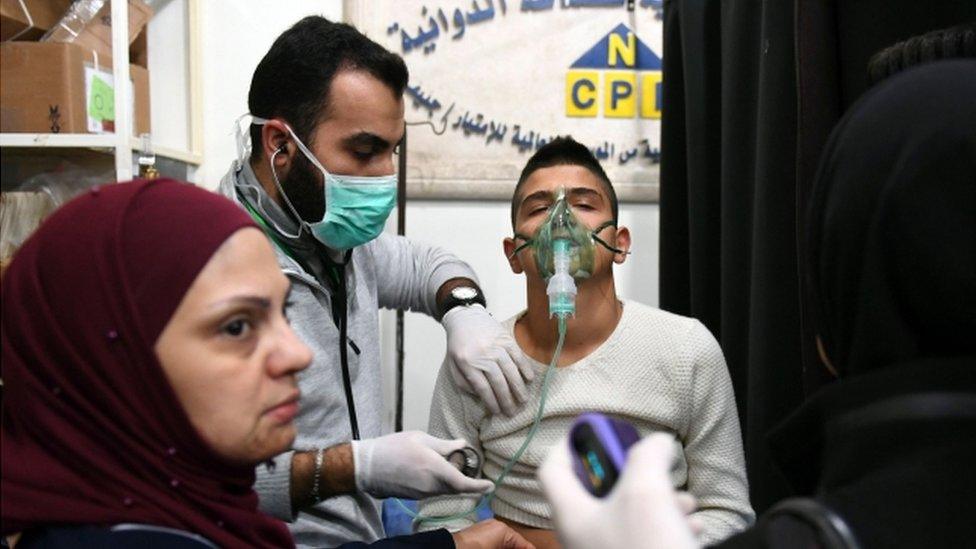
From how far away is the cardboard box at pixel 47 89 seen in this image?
84.7 inches

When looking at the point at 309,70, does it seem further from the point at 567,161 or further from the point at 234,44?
the point at 234,44

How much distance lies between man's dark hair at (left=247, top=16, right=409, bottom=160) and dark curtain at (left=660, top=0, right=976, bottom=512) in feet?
2.71

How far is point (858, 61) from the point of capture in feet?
5.49

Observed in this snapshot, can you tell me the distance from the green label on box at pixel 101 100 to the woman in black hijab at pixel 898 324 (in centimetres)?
190

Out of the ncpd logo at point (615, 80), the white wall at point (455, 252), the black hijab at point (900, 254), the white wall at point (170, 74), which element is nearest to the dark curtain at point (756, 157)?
the ncpd logo at point (615, 80)

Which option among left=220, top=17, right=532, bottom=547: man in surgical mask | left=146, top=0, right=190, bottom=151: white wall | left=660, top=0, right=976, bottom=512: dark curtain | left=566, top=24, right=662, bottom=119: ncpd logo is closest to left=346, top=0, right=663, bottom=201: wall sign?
left=566, top=24, right=662, bottom=119: ncpd logo

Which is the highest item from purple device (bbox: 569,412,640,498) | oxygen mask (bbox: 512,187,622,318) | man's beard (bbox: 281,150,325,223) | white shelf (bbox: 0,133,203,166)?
white shelf (bbox: 0,133,203,166)

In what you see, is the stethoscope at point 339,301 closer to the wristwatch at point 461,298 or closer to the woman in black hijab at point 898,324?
the wristwatch at point 461,298

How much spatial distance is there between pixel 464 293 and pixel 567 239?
323 mm

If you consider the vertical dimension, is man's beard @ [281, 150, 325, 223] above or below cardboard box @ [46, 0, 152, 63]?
below

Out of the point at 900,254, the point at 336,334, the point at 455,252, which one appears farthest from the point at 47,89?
the point at 900,254

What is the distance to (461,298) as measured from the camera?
1.86 meters

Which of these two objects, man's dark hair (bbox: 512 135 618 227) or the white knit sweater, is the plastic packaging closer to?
man's dark hair (bbox: 512 135 618 227)

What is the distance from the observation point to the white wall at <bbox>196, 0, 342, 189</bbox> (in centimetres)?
267
